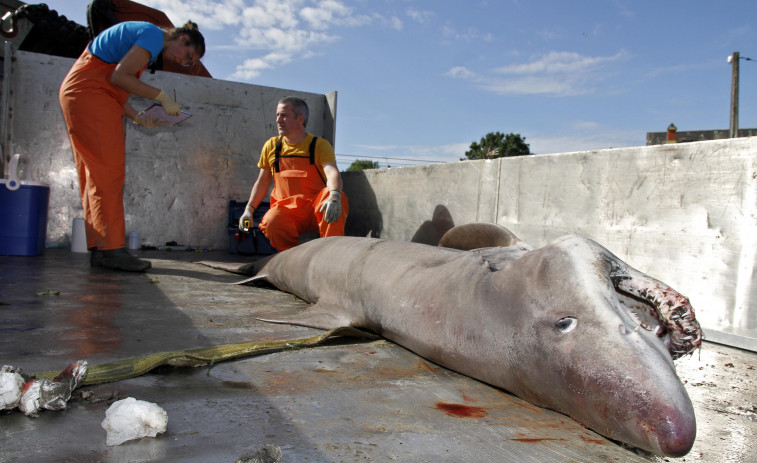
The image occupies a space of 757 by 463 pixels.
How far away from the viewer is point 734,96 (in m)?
21.0

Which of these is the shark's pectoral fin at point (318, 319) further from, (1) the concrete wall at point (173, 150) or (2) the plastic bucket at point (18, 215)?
(1) the concrete wall at point (173, 150)

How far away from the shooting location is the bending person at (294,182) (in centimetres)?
555

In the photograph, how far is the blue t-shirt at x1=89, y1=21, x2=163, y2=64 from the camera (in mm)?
4742

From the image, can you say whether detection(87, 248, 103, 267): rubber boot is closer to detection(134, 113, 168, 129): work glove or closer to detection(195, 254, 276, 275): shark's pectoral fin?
detection(195, 254, 276, 275): shark's pectoral fin

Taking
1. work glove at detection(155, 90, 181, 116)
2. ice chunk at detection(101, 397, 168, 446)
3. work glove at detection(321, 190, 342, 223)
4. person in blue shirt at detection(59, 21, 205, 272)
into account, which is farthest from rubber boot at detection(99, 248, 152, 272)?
ice chunk at detection(101, 397, 168, 446)

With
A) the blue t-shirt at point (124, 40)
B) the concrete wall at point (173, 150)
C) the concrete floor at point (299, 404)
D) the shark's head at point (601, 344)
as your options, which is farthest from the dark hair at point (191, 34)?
the shark's head at point (601, 344)

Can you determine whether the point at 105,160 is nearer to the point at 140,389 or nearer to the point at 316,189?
the point at 316,189

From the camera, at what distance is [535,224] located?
4043 mm

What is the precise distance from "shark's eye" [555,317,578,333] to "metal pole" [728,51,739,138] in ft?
75.4

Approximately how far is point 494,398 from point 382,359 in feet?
2.07

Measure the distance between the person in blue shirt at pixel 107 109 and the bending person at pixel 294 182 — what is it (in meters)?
1.27

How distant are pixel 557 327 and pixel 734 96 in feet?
79.2

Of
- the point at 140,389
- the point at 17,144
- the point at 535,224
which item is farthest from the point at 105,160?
the point at 535,224

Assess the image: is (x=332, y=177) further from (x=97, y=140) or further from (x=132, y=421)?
(x=132, y=421)
